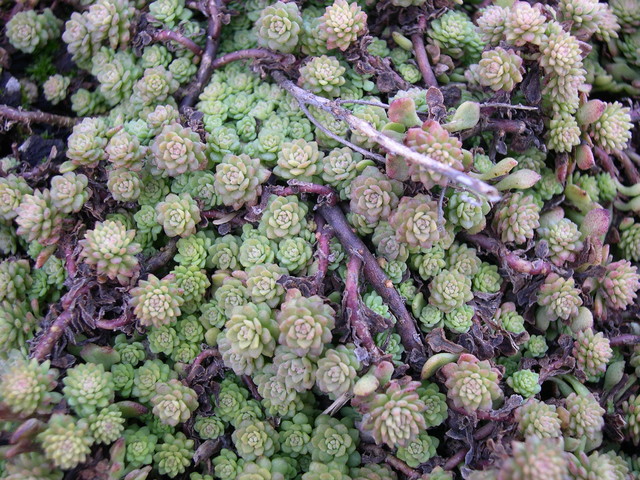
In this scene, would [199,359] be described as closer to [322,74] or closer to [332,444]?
[332,444]

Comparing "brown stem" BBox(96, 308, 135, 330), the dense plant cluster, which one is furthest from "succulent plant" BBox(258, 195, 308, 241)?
"brown stem" BBox(96, 308, 135, 330)

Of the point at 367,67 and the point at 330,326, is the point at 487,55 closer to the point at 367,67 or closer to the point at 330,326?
the point at 367,67

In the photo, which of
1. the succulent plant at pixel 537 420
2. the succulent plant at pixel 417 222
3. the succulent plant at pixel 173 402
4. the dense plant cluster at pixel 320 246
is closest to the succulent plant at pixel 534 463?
the dense plant cluster at pixel 320 246

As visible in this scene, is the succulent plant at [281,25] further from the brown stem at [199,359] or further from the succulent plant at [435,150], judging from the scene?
the brown stem at [199,359]

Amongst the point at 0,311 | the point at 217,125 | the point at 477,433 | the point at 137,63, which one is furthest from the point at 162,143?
the point at 477,433

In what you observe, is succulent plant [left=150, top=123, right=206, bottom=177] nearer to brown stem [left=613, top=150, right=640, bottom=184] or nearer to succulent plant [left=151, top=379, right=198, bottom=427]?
succulent plant [left=151, top=379, right=198, bottom=427]

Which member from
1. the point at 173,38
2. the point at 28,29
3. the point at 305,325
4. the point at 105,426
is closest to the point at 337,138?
the point at 305,325
